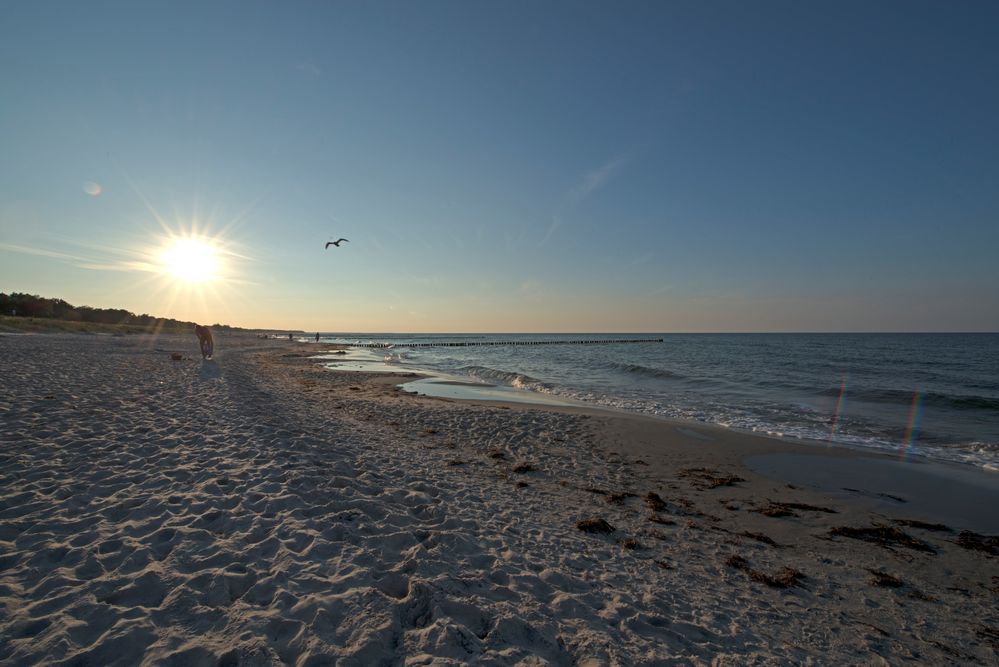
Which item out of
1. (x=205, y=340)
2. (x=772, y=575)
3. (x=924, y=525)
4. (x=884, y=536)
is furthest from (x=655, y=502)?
(x=205, y=340)

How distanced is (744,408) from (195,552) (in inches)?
753

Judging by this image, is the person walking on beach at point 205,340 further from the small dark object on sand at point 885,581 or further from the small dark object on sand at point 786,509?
the small dark object on sand at point 885,581

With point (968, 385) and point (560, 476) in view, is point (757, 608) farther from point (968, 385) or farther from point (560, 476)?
point (968, 385)

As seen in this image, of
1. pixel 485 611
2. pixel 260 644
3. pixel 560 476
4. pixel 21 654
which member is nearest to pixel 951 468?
pixel 560 476

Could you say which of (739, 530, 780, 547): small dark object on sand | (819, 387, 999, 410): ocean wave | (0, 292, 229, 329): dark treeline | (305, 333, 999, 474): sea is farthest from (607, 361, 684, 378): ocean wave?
(0, 292, 229, 329): dark treeline

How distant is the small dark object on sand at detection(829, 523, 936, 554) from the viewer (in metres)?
6.21

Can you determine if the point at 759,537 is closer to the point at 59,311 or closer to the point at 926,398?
the point at 926,398

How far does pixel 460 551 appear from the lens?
502 centimetres

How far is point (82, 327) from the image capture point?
157 feet

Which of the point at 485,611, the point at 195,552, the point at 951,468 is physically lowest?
the point at 951,468

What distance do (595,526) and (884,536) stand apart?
15.3 ft

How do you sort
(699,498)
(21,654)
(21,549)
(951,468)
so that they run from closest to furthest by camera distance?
(21,654) < (21,549) < (699,498) < (951,468)

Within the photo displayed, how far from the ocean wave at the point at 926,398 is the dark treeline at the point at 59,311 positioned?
289ft

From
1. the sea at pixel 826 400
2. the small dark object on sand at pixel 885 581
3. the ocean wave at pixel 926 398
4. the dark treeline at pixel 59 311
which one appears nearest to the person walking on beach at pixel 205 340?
the sea at pixel 826 400
